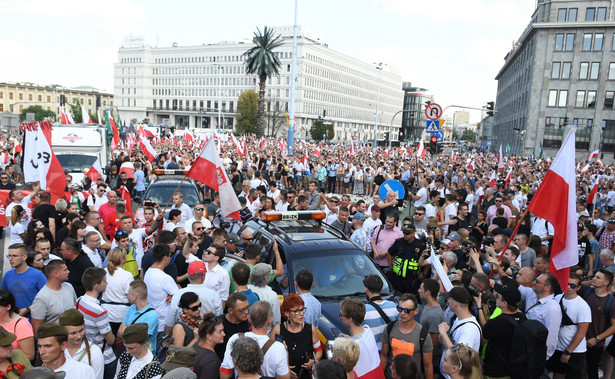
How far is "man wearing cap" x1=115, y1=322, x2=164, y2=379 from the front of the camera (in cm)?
341

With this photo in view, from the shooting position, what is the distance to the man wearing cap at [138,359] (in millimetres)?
3410

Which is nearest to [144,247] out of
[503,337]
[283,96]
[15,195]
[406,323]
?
[15,195]

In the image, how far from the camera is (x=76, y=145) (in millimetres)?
16594

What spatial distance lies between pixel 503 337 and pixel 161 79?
134m

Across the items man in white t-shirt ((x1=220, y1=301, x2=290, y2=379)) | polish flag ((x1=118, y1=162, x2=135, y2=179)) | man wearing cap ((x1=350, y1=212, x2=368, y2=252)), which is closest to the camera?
man in white t-shirt ((x1=220, y1=301, x2=290, y2=379))

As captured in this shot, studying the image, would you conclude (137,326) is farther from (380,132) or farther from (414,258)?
(380,132)

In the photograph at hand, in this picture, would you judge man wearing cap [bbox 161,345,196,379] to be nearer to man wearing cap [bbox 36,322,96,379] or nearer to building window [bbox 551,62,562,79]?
man wearing cap [bbox 36,322,96,379]

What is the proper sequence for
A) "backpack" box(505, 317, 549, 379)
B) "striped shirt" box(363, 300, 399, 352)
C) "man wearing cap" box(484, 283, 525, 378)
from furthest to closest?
1. "striped shirt" box(363, 300, 399, 352)
2. "man wearing cap" box(484, 283, 525, 378)
3. "backpack" box(505, 317, 549, 379)

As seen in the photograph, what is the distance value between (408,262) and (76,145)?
1447cm

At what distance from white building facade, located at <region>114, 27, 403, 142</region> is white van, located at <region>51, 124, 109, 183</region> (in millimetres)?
91777

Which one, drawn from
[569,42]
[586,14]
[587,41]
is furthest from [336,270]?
[586,14]

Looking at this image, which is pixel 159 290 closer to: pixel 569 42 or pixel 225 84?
pixel 569 42

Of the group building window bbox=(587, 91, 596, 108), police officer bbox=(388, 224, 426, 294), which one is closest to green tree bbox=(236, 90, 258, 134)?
building window bbox=(587, 91, 596, 108)

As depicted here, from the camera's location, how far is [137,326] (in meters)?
3.46
